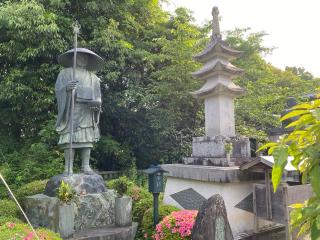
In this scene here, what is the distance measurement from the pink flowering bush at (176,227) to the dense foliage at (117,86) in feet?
17.8

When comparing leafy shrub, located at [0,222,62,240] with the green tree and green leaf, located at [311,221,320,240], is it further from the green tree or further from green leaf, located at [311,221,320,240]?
the green tree

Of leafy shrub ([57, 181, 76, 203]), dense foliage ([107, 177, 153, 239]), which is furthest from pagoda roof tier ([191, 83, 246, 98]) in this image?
leafy shrub ([57, 181, 76, 203])

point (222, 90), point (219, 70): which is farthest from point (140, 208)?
point (219, 70)

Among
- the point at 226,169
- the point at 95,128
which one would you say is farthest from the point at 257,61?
the point at 95,128

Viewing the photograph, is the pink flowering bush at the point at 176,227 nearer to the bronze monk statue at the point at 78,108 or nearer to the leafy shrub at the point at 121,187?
the leafy shrub at the point at 121,187

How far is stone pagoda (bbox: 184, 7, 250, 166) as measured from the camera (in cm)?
812

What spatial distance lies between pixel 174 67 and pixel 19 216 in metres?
7.49

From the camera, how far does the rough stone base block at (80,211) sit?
5.43 m

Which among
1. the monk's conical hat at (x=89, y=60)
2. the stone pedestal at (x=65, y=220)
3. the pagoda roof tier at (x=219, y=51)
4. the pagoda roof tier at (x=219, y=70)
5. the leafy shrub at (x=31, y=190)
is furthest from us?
the pagoda roof tier at (x=219, y=51)

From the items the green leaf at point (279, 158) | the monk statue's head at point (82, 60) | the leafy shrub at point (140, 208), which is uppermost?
the monk statue's head at point (82, 60)

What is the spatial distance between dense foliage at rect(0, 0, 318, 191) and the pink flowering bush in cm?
544

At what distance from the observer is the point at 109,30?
11422 millimetres

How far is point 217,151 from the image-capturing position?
7.99 m

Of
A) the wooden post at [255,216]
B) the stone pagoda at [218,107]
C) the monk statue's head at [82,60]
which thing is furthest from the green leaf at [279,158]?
the stone pagoda at [218,107]
